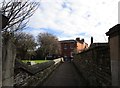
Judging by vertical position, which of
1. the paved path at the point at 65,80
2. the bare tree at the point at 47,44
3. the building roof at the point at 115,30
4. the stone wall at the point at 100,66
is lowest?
the paved path at the point at 65,80

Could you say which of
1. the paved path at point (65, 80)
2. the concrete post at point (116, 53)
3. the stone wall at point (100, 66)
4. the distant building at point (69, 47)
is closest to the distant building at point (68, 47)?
the distant building at point (69, 47)

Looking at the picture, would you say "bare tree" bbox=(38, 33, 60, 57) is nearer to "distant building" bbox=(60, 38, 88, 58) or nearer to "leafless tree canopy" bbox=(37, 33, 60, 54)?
"leafless tree canopy" bbox=(37, 33, 60, 54)

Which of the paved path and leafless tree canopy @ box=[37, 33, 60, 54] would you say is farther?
leafless tree canopy @ box=[37, 33, 60, 54]

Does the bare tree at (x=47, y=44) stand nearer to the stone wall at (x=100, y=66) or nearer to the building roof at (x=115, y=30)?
the stone wall at (x=100, y=66)

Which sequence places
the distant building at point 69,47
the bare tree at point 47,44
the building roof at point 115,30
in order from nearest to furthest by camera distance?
the building roof at point 115,30
the bare tree at point 47,44
the distant building at point 69,47

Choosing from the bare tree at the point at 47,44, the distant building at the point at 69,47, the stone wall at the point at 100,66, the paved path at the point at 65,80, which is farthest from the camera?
the distant building at the point at 69,47

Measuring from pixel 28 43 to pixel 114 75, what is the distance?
1917 inches

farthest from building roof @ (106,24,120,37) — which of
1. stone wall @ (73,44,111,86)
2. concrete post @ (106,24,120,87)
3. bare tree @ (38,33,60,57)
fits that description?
bare tree @ (38,33,60,57)

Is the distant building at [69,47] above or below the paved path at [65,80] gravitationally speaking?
above

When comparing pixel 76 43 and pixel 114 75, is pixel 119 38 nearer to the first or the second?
pixel 114 75

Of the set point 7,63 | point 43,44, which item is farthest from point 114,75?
point 43,44

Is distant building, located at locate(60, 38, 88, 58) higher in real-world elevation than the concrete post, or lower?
higher

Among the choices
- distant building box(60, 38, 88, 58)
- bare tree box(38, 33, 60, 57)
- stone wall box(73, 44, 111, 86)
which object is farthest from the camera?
distant building box(60, 38, 88, 58)

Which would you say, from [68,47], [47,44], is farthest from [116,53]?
[68,47]
